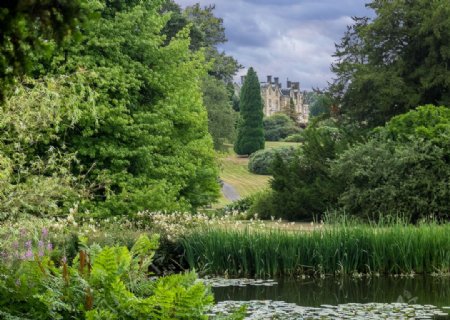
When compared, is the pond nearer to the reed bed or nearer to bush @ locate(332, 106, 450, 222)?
the reed bed

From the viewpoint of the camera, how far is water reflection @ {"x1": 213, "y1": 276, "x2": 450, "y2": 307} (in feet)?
34.0

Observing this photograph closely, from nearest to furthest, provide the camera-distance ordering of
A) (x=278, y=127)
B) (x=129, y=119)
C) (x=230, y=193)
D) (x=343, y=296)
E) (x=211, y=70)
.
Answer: (x=343, y=296) < (x=129, y=119) < (x=211, y=70) < (x=230, y=193) < (x=278, y=127)

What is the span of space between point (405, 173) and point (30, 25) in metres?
15.9

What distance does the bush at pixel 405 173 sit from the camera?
17.0 meters

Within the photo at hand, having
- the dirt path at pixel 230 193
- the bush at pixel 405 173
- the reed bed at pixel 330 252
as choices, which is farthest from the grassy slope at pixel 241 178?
the reed bed at pixel 330 252

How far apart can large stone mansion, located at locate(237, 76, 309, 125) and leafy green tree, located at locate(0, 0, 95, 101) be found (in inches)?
3907

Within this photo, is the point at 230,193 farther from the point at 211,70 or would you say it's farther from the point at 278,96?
the point at 278,96

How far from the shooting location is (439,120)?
61.8 ft

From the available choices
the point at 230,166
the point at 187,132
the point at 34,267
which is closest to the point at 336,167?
the point at 187,132

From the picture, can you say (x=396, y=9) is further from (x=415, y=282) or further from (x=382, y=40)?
(x=415, y=282)

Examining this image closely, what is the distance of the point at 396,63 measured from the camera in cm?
2530

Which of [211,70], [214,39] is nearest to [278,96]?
[214,39]

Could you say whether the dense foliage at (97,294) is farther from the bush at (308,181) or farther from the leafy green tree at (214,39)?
the leafy green tree at (214,39)

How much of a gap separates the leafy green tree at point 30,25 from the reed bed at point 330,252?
9.85 meters
